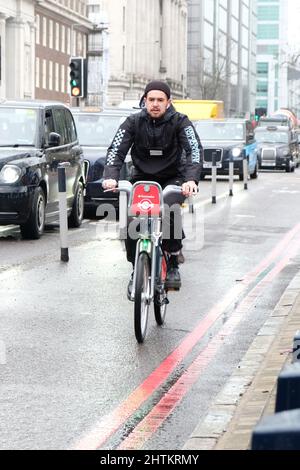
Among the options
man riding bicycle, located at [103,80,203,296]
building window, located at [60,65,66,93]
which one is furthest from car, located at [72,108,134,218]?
building window, located at [60,65,66,93]

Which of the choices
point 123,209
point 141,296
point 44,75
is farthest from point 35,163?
point 44,75

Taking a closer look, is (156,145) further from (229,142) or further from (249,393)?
(229,142)

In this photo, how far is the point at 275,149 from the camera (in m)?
A: 46.4

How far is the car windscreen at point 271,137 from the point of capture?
157 ft

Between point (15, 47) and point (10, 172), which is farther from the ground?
point (15, 47)

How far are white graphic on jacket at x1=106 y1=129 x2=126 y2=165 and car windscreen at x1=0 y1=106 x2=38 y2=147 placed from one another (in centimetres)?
743

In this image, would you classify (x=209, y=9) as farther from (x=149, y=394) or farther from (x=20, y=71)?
(x=149, y=394)

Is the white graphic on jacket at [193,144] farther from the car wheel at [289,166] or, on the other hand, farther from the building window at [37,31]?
the building window at [37,31]

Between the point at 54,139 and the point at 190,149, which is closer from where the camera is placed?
the point at 190,149

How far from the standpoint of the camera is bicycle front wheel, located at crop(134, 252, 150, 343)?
753cm

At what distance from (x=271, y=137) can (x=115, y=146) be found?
4035 cm

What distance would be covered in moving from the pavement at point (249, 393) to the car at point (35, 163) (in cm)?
646

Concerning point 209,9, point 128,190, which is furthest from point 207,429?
point 209,9

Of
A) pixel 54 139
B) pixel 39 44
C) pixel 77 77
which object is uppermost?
pixel 39 44
